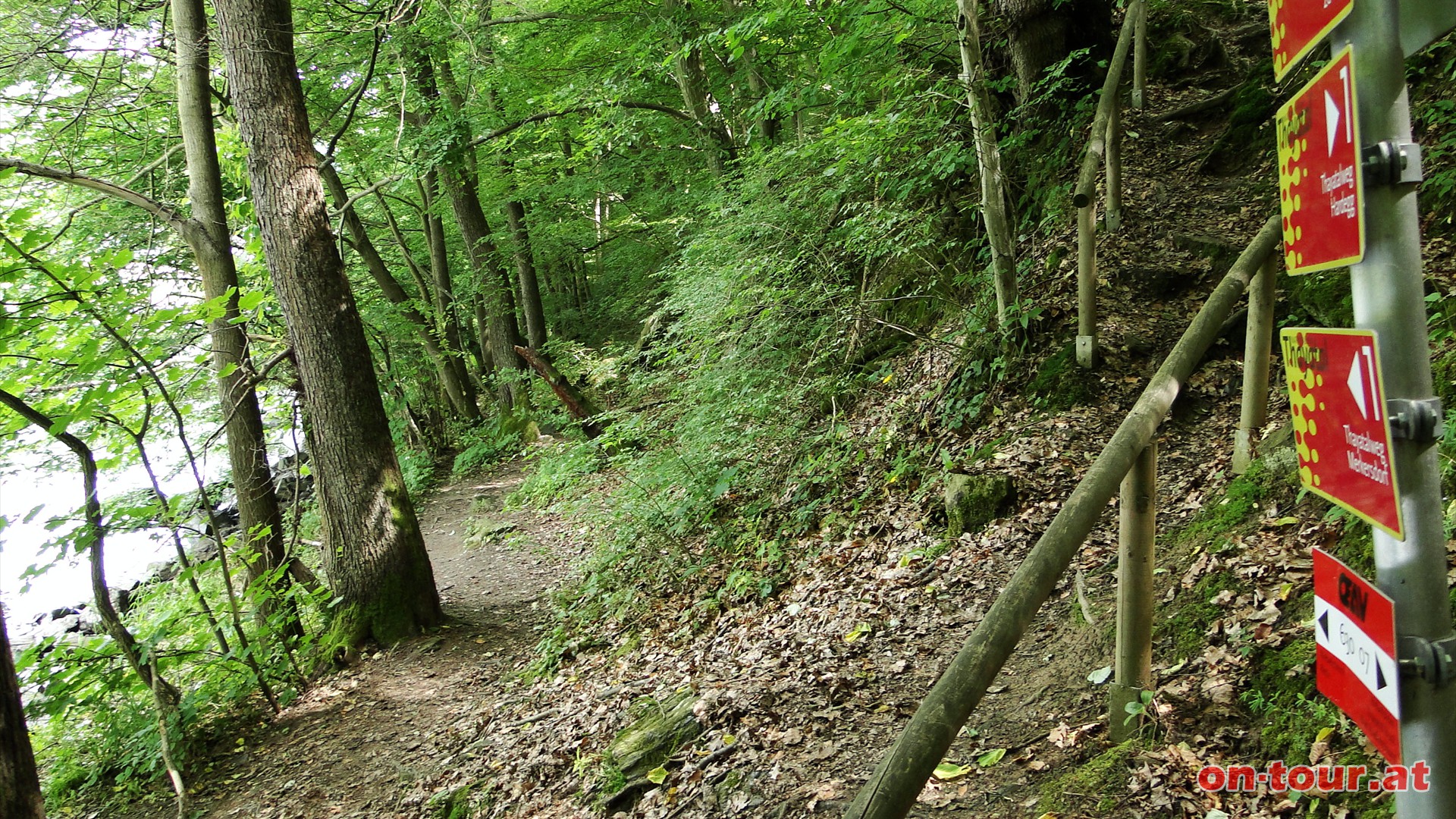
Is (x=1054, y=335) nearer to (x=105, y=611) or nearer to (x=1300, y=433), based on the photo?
(x=1300, y=433)

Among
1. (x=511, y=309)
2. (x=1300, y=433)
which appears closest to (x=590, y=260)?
(x=511, y=309)

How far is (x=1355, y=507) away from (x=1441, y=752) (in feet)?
1.34

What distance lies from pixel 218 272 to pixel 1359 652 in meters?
8.99

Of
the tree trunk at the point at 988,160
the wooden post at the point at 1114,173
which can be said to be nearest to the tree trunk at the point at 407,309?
the tree trunk at the point at 988,160

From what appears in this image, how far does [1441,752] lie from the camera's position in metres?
1.23

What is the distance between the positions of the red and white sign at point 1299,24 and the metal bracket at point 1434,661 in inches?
41.3

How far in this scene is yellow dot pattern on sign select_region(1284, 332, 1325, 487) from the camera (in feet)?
4.95

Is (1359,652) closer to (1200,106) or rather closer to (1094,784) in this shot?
(1094,784)

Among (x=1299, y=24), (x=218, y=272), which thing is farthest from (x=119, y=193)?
(x=1299, y=24)

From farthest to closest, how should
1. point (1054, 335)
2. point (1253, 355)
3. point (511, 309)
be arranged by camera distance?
point (511, 309) → point (1054, 335) → point (1253, 355)

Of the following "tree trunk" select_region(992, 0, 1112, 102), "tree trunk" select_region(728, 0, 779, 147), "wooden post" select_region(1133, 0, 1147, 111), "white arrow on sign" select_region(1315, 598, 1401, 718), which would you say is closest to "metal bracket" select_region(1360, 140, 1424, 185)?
"white arrow on sign" select_region(1315, 598, 1401, 718)

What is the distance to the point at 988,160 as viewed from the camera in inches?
227

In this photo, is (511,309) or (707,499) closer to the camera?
(707,499)

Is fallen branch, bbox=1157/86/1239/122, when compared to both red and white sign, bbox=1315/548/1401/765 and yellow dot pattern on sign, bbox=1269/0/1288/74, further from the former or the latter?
red and white sign, bbox=1315/548/1401/765
